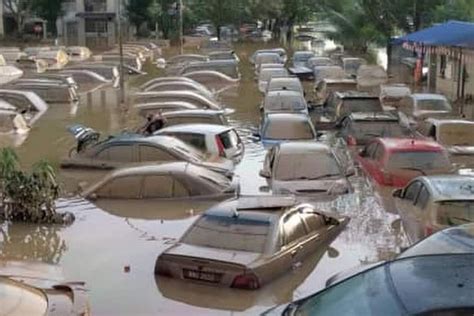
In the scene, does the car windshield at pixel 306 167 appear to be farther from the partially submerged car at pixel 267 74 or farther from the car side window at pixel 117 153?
the partially submerged car at pixel 267 74

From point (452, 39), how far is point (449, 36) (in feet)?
2.47

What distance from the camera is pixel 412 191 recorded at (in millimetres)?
14305

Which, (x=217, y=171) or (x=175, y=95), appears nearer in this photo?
(x=217, y=171)

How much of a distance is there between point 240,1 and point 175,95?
5159cm

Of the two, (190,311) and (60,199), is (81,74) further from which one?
(190,311)

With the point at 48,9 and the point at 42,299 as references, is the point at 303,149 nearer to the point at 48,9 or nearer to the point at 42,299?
the point at 42,299

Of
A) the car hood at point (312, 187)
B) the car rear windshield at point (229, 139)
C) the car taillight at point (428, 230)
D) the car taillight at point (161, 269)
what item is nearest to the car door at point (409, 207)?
the car taillight at point (428, 230)

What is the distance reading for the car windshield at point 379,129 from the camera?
22.7 meters

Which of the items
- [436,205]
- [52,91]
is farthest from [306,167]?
[52,91]

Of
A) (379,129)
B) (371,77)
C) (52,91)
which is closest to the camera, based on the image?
(379,129)

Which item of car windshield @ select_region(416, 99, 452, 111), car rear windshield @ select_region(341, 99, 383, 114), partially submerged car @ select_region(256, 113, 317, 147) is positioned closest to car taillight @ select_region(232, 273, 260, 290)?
partially submerged car @ select_region(256, 113, 317, 147)

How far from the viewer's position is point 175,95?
32.4 m

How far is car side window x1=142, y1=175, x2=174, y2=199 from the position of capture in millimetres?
17516

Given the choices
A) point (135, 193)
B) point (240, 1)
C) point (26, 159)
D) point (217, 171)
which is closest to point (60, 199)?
point (135, 193)
